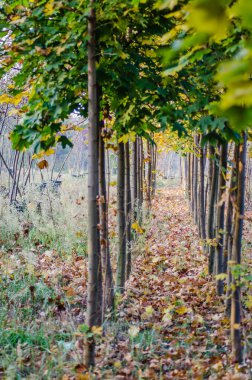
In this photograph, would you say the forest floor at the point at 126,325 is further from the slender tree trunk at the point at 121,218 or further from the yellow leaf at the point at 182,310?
the slender tree trunk at the point at 121,218

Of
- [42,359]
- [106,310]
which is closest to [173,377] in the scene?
[42,359]

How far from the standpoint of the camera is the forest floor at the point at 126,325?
9.36 ft

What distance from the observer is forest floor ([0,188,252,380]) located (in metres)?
2.85

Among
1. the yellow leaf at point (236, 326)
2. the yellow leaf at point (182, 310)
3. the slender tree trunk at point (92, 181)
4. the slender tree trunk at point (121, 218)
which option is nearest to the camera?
the slender tree trunk at point (92, 181)

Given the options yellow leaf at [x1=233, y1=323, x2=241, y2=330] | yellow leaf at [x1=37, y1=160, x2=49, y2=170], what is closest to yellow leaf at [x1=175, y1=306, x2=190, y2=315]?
yellow leaf at [x1=233, y1=323, x2=241, y2=330]

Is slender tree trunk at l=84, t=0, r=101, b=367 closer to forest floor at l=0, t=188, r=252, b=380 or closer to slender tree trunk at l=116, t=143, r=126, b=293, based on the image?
forest floor at l=0, t=188, r=252, b=380

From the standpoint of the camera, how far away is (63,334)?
3.44m

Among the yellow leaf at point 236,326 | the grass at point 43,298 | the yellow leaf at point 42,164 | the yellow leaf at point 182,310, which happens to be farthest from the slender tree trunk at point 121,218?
the yellow leaf at point 236,326

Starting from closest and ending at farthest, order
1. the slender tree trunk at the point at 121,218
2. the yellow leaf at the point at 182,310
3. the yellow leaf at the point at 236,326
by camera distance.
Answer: the yellow leaf at the point at 236,326 → the yellow leaf at the point at 182,310 → the slender tree trunk at the point at 121,218

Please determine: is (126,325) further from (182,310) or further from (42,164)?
(42,164)

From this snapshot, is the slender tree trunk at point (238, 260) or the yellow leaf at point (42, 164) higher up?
the yellow leaf at point (42, 164)

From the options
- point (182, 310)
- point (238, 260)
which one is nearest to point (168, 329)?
point (182, 310)

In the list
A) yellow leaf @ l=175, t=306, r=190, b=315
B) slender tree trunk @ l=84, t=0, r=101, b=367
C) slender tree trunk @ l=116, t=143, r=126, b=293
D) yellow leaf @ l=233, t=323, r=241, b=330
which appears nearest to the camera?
slender tree trunk @ l=84, t=0, r=101, b=367

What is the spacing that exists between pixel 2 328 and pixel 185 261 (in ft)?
11.4
